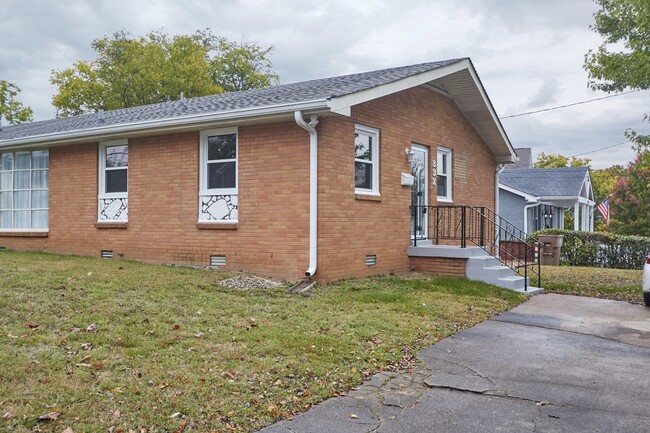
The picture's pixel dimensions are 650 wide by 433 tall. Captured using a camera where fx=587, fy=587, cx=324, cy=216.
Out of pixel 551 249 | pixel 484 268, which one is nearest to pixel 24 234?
pixel 484 268

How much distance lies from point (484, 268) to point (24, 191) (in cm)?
1162

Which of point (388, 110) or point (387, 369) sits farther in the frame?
point (388, 110)

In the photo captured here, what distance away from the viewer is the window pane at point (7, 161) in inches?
613

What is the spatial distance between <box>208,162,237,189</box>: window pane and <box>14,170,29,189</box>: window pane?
622 centimetres

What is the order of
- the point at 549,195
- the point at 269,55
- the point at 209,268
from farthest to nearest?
the point at 269,55
the point at 549,195
the point at 209,268

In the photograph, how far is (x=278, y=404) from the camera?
4.64 metres

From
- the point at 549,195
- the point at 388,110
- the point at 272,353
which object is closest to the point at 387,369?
the point at 272,353

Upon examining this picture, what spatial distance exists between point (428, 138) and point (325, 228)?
15.1ft

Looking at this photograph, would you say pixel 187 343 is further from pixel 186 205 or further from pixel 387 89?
pixel 387 89

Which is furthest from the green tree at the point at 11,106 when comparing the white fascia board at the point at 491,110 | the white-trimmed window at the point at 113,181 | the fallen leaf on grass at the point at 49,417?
the fallen leaf on grass at the point at 49,417

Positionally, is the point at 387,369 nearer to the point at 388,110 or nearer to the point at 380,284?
the point at 380,284

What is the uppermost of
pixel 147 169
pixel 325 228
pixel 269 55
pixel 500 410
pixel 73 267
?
pixel 269 55

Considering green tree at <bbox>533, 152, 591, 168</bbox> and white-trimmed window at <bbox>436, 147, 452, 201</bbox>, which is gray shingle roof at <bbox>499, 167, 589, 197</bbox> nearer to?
white-trimmed window at <bbox>436, 147, 452, 201</bbox>

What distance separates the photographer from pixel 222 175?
1180cm
